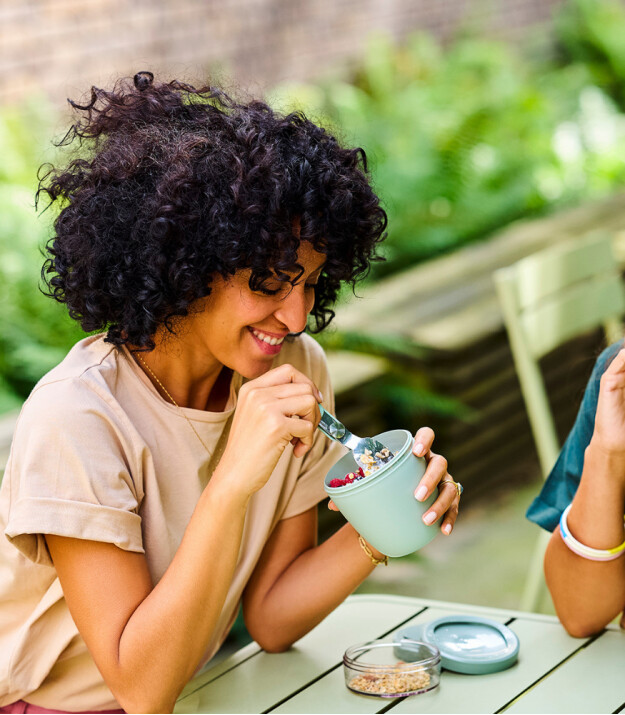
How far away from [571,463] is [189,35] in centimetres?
430

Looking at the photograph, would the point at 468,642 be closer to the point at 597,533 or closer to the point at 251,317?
the point at 597,533

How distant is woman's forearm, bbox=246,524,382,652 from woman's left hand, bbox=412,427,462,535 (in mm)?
294

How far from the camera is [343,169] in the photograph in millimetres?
1518

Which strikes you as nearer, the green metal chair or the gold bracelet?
the gold bracelet

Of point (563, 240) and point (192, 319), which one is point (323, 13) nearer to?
point (563, 240)

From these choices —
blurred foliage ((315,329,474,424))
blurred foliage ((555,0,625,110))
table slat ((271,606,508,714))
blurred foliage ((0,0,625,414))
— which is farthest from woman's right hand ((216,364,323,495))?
blurred foliage ((555,0,625,110))

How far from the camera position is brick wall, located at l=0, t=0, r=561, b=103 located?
4.72 m

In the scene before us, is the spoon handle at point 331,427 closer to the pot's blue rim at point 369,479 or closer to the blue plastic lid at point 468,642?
the pot's blue rim at point 369,479

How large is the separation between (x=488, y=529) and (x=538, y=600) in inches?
55.7

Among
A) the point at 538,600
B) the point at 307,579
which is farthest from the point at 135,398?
the point at 538,600

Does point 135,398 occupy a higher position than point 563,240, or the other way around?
point 135,398

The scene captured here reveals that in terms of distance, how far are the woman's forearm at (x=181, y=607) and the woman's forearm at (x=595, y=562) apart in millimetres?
552

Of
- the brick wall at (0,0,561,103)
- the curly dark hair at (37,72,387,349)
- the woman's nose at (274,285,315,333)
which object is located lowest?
the woman's nose at (274,285,315,333)

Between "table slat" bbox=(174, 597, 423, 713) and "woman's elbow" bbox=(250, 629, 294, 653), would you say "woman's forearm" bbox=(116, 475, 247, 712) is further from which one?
"woman's elbow" bbox=(250, 629, 294, 653)
